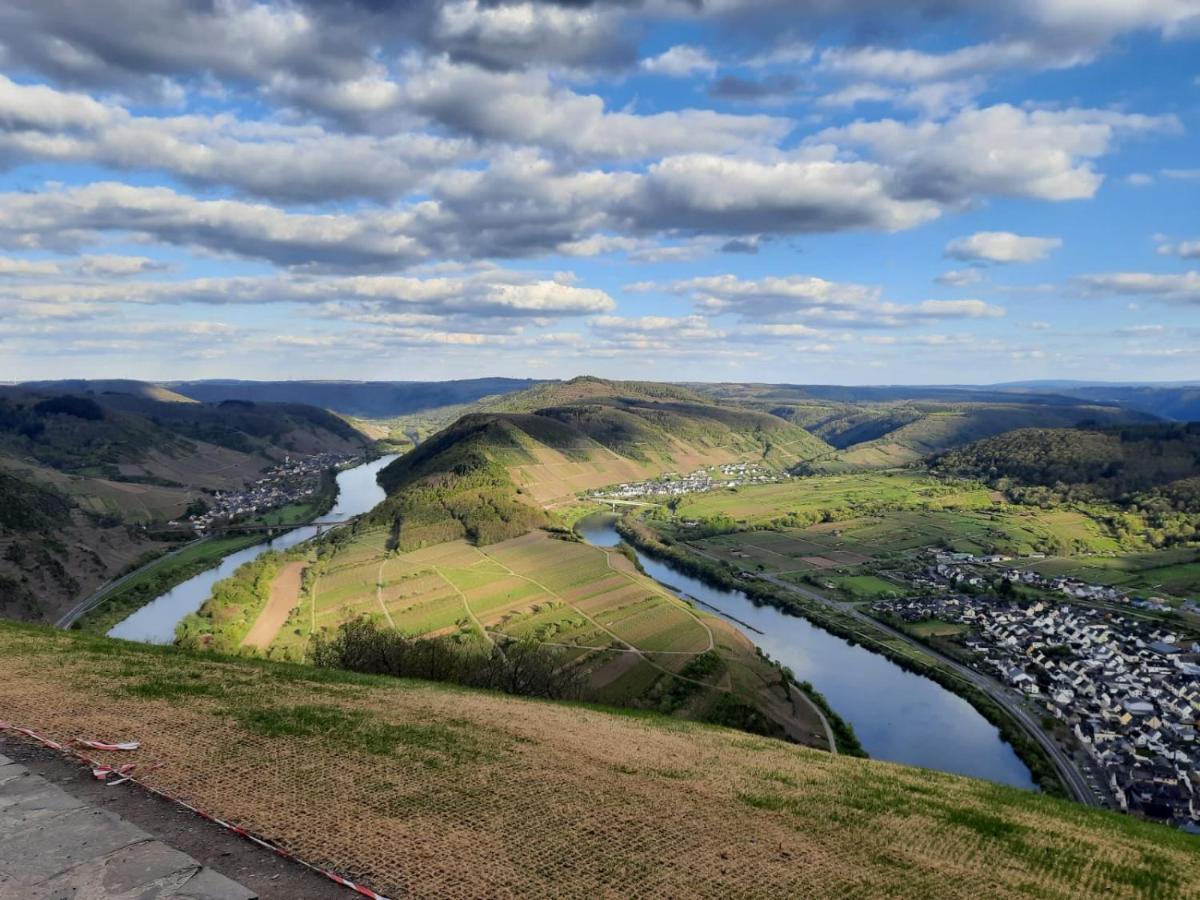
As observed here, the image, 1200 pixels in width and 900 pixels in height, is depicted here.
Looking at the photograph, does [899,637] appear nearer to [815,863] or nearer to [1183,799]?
[1183,799]

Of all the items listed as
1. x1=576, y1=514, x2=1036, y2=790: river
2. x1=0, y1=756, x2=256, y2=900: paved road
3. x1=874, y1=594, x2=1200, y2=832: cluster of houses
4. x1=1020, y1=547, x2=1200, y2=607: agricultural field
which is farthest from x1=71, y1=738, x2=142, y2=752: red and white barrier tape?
x1=1020, y1=547, x2=1200, y2=607: agricultural field

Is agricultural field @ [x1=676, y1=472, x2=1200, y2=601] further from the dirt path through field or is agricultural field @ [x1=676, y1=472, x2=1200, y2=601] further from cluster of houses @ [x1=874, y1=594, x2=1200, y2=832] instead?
the dirt path through field

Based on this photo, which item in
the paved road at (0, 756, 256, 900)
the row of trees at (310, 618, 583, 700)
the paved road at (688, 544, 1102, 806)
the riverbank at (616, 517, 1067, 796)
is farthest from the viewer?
the riverbank at (616, 517, 1067, 796)

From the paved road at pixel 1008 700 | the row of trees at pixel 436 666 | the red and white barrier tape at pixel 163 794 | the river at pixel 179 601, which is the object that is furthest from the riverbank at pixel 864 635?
the river at pixel 179 601

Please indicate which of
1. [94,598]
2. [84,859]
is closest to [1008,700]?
[84,859]

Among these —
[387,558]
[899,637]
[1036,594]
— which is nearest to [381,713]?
[899,637]

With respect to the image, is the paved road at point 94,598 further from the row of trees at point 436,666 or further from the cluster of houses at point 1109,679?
the cluster of houses at point 1109,679

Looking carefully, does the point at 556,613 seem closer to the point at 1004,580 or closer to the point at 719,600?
the point at 719,600
